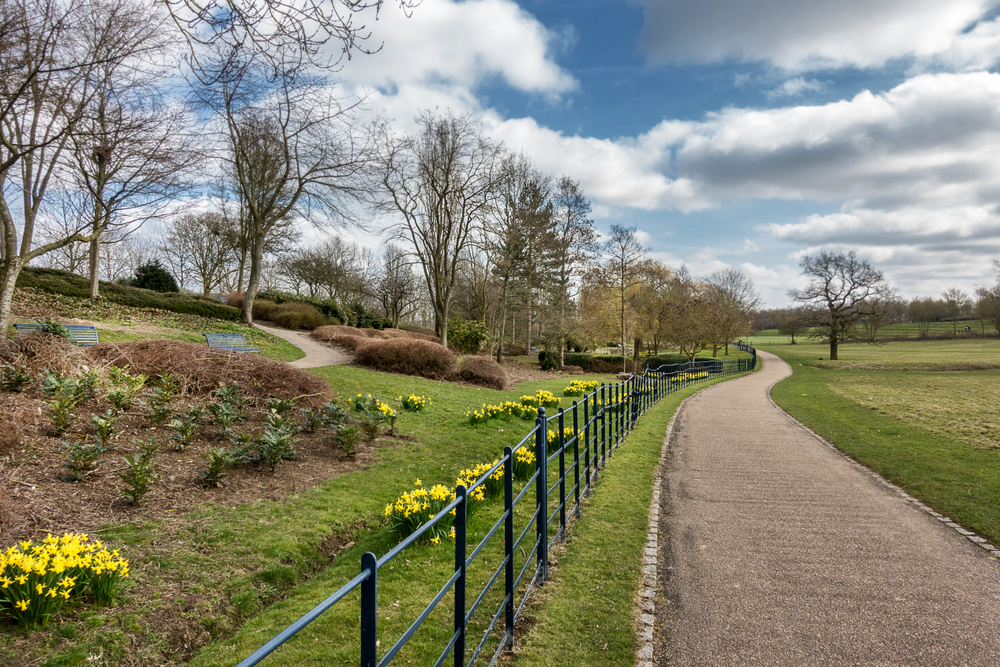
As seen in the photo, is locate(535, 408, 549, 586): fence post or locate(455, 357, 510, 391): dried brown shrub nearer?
locate(535, 408, 549, 586): fence post

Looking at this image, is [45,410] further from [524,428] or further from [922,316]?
[922,316]

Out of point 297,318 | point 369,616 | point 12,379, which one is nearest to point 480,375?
point 12,379

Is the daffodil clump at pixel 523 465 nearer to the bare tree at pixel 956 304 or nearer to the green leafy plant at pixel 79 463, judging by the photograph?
the green leafy plant at pixel 79 463

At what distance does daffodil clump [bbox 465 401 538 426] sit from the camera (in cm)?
988

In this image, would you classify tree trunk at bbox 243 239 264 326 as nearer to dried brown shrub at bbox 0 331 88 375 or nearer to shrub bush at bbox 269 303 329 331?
shrub bush at bbox 269 303 329 331

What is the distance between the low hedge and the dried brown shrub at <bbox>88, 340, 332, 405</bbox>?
1357cm

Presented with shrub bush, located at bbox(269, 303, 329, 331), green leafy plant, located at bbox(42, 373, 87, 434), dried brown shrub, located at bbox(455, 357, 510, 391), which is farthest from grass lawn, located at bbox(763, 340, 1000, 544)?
shrub bush, located at bbox(269, 303, 329, 331)

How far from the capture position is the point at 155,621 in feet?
10.7

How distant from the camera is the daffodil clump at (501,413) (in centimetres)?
988

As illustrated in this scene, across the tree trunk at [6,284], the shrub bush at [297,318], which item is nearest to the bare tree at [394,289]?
the shrub bush at [297,318]

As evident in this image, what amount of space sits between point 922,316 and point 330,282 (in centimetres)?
8526

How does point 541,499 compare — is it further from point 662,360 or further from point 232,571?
point 662,360

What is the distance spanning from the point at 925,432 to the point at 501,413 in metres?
8.63

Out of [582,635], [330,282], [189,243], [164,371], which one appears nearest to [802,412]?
[582,635]
